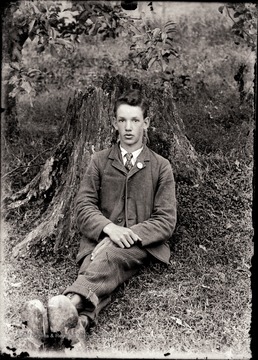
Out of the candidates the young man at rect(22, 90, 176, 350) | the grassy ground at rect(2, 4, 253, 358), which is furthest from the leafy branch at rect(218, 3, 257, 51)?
the grassy ground at rect(2, 4, 253, 358)

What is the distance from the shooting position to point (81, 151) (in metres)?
4.80

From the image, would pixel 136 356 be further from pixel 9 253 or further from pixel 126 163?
pixel 9 253

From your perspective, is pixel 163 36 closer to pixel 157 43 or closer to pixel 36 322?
pixel 157 43

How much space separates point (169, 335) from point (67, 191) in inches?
70.2

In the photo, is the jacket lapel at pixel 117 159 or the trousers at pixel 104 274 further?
the jacket lapel at pixel 117 159

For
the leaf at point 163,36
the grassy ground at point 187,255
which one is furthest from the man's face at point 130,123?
the grassy ground at point 187,255

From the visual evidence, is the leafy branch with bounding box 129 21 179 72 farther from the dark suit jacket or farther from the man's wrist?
the man's wrist

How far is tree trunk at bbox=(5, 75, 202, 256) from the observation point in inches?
183

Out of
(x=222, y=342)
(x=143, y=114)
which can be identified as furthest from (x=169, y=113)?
(x=222, y=342)

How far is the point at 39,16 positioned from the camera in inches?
150

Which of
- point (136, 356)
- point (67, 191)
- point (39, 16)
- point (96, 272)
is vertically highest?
point (39, 16)

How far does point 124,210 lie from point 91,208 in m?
0.25

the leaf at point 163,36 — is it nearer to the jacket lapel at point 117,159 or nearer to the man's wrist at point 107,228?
the jacket lapel at point 117,159

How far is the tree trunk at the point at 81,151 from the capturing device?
4.64 m
